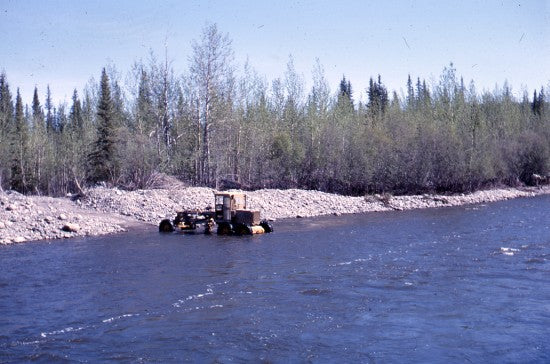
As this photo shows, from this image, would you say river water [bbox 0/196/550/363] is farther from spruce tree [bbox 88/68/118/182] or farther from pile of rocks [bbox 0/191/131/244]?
spruce tree [bbox 88/68/118/182]

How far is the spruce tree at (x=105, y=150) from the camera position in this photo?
147 feet

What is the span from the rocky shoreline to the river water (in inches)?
102

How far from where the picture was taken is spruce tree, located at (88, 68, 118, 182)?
44.9 meters

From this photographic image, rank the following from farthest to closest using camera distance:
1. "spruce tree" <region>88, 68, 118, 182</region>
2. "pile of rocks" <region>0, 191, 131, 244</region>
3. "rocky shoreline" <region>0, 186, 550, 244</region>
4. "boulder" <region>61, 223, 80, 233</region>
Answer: "spruce tree" <region>88, 68, 118, 182</region> → "boulder" <region>61, 223, 80, 233</region> → "rocky shoreline" <region>0, 186, 550, 244</region> → "pile of rocks" <region>0, 191, 131, 244</region>

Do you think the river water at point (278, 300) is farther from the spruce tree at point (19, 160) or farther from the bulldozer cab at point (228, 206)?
the spruce tree at point (19, 160)

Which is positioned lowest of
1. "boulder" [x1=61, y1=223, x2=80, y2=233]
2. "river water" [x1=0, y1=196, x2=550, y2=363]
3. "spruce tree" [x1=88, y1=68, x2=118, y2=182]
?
"river water" [x1=0, y1=196, x2=550, y2=363]

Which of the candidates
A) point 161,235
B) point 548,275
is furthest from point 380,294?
point 161,235

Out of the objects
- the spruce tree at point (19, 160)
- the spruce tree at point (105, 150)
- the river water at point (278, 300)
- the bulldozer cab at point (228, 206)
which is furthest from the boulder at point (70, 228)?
the spruce tree at point (19, 160)

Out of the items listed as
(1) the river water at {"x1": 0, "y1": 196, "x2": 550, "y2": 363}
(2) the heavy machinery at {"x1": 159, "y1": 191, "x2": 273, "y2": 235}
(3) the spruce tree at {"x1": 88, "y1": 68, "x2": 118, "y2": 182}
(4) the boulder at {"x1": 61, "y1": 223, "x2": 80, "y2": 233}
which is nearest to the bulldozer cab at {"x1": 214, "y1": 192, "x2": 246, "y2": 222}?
(2) the heavy machinery at {"x1": 159, "y1": 191, "x2": 273, "y2": 235}

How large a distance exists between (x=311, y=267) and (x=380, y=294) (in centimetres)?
446

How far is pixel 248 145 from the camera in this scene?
182ft

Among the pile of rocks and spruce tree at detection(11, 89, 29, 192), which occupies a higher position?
spruce tree at detection(11, 89, 29, 192)

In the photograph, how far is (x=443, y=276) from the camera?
59.4 ft

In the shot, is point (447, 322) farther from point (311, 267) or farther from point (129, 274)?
point (129, 274)
